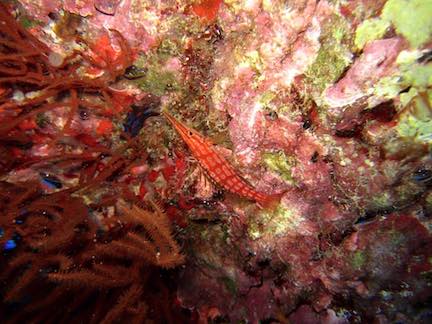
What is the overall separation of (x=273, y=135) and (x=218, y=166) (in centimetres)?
68

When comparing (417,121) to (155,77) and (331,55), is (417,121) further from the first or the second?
(155,77)

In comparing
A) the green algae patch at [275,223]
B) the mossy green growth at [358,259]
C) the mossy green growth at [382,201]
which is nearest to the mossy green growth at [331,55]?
the mossy green growth at [382,201]

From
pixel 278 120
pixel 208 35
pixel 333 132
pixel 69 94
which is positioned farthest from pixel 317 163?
pixel 69 94

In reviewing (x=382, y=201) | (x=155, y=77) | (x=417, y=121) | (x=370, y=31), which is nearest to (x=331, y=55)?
(x=370, y=31)

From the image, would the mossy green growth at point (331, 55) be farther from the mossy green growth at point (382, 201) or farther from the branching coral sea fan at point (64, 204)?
the branching coral sea fan at point (64, 204)

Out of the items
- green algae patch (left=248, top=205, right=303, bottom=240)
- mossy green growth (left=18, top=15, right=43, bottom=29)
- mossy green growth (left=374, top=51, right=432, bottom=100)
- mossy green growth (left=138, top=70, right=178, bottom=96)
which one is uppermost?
mossy green growth (left=18, top=15, right=43, bottom=29)

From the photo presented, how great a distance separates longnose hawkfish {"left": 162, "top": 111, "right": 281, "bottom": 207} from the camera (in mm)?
3166

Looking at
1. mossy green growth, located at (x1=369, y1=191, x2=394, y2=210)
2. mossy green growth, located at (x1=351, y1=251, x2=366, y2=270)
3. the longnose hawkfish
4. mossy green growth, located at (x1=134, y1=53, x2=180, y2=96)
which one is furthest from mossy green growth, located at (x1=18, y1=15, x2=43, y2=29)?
mossy green growth, located at (x1=351, y1=251, x2=366, y2=270)

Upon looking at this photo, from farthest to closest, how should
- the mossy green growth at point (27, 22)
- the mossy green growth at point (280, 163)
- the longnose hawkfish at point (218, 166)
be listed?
the mossy green growth at point (27, 22) → the longnose hawkfish at point (218, 166) → the mossy green growth at point (280, 163)

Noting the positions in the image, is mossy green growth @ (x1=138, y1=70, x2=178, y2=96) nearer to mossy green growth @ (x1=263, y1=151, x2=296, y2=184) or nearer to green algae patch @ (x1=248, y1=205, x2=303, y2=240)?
mossy green growth @ (x1=263, y1=151, x2=296, y2=184)

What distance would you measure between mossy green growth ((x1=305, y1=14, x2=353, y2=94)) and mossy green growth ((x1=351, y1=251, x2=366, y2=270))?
1.67 meters

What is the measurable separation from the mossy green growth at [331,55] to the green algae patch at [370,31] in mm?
62

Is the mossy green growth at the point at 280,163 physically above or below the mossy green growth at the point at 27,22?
below

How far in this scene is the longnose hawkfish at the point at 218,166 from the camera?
3166 mm
